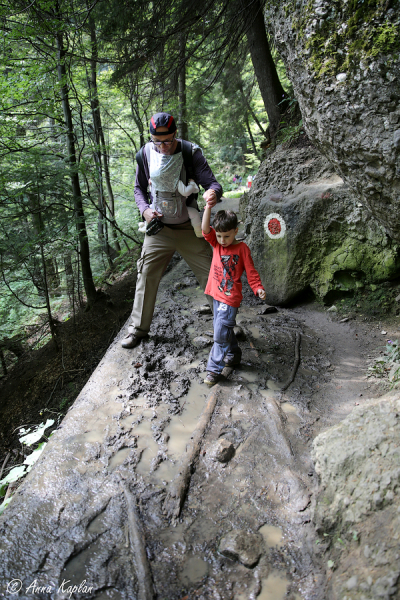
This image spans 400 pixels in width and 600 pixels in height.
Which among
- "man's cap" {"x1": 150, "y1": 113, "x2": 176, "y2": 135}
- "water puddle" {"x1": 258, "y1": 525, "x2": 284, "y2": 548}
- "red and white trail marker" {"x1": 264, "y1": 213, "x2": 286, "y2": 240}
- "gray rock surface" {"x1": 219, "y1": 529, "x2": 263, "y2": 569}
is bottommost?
"water puddle" {"x1": 258, "y1": 525, "x2": 284, "y2": 548}

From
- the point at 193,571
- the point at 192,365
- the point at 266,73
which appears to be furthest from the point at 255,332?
the point at 266,73

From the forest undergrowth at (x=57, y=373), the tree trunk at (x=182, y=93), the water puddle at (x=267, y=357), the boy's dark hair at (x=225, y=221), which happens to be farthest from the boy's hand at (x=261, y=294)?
the tree trunk at (x=182, y=93)

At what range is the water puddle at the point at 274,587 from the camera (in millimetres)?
1609

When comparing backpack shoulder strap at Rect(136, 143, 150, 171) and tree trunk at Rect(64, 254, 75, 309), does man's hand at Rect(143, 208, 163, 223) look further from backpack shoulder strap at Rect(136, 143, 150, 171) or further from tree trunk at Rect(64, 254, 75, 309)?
tree trunk at Rect(64, 254, 75, 309)

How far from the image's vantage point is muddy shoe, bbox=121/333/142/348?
396 cm

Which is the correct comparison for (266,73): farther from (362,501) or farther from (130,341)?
(362,501)

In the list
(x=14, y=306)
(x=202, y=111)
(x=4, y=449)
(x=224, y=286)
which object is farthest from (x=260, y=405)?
(x=202, y=111)

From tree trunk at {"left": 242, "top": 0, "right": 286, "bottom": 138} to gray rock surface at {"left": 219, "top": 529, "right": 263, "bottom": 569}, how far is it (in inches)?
265

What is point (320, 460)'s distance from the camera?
201cm

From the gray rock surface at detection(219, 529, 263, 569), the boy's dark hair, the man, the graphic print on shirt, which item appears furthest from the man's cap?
the gray rock surface at detection(219, 529, 263, 569)

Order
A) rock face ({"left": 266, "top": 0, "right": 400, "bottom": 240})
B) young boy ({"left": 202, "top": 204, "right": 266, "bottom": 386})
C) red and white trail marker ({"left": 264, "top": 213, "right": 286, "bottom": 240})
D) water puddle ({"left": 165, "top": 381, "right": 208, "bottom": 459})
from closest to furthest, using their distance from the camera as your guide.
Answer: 1. rock face ({"left": 266, "top": 0, "right": 400, "bottom": 240})
2. water puddle ({"left": 165, "top": 381, "right": 208, "bottom": 459})
3. young boy ({"left": 202, "top": 204, "right": 266, "bottom": 386})
4. red and white trail marker ({"left": 264, "top": 213, "right": 286, "bottom": 240})

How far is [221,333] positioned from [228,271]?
23.9 inches

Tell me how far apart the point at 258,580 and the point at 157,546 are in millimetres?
575

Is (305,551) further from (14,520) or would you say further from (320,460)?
(14,520)
